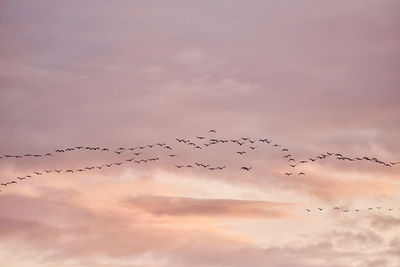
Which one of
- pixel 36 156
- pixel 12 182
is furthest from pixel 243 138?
pixel 12 182

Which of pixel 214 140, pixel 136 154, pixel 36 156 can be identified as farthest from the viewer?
pixel 36 156

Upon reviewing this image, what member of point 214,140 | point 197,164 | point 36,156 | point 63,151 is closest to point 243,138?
point 214,140

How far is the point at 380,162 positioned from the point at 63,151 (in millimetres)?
67141

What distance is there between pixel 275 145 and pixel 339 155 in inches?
574

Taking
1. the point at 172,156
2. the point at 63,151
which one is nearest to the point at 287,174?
the point at 172,156

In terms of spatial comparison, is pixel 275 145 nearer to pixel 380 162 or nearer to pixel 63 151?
pixel 380 162

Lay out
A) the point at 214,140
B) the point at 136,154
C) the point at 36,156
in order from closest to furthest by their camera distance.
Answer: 1. the point at 214,140
2. the point at 136,154
3. the point at 36,156

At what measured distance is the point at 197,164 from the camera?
126 m

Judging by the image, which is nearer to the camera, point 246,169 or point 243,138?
point 243,138

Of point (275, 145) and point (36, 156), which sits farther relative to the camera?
point (36, 156)

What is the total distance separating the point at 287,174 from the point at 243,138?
1779 centimetres

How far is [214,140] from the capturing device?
366 ft

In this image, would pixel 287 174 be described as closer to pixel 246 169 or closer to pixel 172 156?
pixel 246 169

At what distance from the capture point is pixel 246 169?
123250 millimetres
